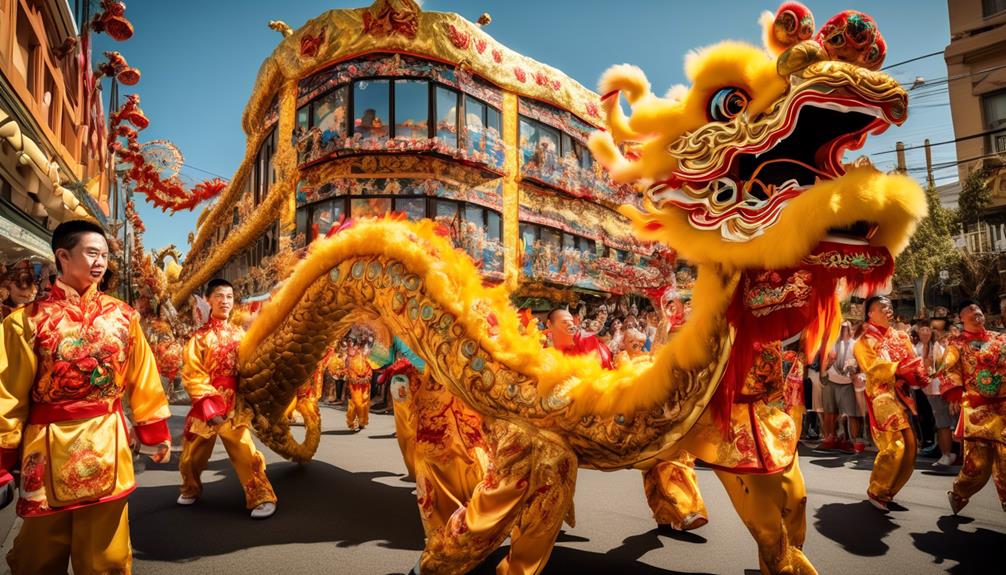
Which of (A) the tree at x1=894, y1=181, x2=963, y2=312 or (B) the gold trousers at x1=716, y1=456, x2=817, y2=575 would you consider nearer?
(B) the gold trousers at x1=716, y1=456, x2=817, y2=575

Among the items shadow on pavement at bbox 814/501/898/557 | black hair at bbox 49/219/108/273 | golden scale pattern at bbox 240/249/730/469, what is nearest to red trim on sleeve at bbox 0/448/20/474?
black hair at bbox 49/219/108/273

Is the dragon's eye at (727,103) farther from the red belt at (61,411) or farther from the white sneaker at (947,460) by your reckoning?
the white sneaker at (947,460)

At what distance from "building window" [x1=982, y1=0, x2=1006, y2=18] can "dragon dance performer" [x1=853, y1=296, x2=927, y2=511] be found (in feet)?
61.3

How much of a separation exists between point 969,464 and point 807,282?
2.98m

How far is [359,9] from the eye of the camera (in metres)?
16.1

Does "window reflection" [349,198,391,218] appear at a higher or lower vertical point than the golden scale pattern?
higher

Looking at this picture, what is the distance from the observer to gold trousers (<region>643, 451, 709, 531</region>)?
373cm

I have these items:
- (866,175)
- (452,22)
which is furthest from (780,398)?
(452,22)

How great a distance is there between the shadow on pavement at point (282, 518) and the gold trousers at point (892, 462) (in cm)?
339

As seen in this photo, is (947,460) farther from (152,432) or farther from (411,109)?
(411,109)

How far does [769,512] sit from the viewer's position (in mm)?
2432

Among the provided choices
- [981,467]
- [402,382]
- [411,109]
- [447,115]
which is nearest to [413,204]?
[411,109]

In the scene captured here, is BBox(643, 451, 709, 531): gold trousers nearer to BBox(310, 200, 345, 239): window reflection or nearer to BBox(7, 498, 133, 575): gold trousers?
BBox(7, 498, 133, 575): gold trousers

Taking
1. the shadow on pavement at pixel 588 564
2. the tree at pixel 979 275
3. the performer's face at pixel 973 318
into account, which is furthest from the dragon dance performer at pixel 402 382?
the tree at pixel 979 275
